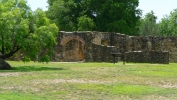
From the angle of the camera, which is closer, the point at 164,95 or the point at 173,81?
the point at 164,95

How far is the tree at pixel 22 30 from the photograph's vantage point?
1823 cm

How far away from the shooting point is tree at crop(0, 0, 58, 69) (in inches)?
718

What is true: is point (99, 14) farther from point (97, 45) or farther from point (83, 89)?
point (83, 89)

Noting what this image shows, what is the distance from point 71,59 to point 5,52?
38.3 ft

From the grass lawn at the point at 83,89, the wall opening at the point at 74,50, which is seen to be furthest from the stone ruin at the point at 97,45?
the grass lawn at the point at 83,89

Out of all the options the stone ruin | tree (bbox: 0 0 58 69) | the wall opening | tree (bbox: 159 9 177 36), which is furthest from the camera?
tree (bbox: 159 9 177 36)

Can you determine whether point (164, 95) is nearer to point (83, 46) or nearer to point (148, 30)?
point (83, 46)

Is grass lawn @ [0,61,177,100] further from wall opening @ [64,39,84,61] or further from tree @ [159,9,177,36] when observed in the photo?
tree @ [159,9,177,36]

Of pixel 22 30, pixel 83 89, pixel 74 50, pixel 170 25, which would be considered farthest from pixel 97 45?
pixel 170 25

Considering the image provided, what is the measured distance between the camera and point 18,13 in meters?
18.8

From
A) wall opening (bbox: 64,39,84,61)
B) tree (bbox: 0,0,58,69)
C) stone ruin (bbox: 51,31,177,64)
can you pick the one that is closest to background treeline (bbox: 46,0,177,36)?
stone ruin (bbox: 51,31,177,64)

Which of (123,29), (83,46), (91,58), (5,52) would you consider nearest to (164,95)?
(5,52)

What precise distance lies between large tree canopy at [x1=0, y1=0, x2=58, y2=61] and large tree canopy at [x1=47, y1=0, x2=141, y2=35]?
2247 centimetres

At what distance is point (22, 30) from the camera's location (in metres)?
18.3
